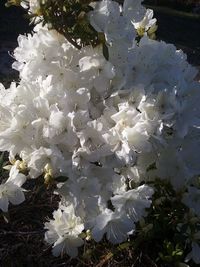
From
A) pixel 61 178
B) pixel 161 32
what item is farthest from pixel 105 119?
pixel 161 32

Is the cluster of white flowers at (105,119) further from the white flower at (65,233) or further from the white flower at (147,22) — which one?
the white flower at (147,22)

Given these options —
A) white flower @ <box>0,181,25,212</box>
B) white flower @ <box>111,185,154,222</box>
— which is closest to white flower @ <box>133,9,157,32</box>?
white flower @ <box>111,185,154,222</box>

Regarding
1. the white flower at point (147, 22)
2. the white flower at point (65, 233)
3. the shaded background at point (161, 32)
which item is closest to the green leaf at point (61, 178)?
the white flower at point (65, 233)

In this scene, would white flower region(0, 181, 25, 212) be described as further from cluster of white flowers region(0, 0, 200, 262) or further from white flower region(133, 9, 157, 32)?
white flower region(133, 9, 157, 32)

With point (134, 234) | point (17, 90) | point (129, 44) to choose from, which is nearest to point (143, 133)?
point (129, 44)

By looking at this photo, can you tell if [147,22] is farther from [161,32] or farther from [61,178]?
[161,32]

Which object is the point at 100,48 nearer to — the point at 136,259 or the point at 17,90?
the point at 17,90

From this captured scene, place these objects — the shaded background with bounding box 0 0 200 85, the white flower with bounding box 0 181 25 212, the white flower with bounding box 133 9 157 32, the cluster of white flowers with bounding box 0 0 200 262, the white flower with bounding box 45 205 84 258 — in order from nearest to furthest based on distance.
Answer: the cluster of white flowers with bounding box 0 0 200 262 → the white flower with bounding box 0 181 25 212 → the white flower with bounding box 45 205 84 258 → the white flower with bounding box 133 9 157 32 → the shaded background with bounding box 0 0 200 85

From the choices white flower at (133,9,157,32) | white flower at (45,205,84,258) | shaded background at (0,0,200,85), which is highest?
white flower at (133,9,157,32)

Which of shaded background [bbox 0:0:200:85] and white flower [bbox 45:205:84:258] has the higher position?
white flower [bbox 45:205:84:258]
